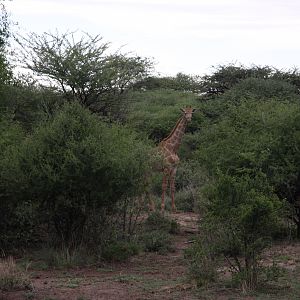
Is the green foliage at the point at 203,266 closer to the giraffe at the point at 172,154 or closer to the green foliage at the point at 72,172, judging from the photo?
the green foliage at the point at 72,172

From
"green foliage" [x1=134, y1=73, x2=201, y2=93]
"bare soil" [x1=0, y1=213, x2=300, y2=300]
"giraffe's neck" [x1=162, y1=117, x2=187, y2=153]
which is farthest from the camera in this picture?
"green foliage" [x1=134, y1=73, x2=201, y2=93]

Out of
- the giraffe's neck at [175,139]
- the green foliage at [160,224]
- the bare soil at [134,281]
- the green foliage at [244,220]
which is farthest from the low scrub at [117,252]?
the giraffe's neck at [175,139]

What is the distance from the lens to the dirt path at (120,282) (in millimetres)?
8922

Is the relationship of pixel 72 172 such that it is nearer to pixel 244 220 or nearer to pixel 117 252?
pixel 117 252

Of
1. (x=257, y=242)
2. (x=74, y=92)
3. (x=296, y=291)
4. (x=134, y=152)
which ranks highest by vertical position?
(x=74, y=92)

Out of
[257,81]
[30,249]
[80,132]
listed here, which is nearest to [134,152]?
[80,132]

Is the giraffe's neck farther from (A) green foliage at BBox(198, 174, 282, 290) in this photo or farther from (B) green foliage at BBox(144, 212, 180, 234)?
(A) green foliage at BBox(198, 174, 282, 290)

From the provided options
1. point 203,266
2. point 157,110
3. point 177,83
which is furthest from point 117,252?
point 177,83

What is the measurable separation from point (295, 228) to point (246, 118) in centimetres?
294

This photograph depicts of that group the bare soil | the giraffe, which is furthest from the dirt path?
the giraffe

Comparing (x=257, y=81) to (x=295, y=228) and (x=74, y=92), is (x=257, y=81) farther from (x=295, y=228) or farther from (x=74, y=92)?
(x=295, y=228)

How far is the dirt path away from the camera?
8.92 meters

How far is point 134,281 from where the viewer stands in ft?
33.9

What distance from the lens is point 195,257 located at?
955cm
